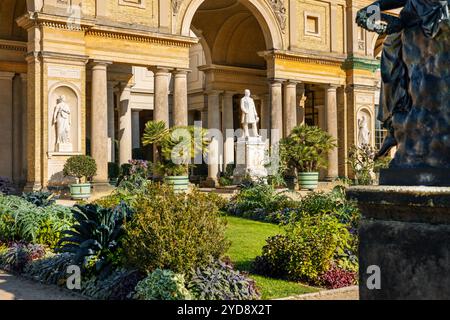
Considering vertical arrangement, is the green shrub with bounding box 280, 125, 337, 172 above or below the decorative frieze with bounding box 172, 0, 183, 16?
below

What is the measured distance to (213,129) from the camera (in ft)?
96.4

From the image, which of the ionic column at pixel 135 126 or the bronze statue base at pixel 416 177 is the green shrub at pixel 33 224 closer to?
the bronze statue base at pixel 416 177

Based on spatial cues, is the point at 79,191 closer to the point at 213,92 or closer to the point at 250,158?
the point at 250,158

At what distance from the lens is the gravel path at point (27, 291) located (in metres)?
6.59

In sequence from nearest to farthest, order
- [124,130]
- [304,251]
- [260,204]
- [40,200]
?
[304,251] → [40,200] → [260,204] → [124,130]

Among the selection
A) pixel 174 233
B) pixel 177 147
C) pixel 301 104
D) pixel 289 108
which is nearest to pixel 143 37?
pixel 177 147

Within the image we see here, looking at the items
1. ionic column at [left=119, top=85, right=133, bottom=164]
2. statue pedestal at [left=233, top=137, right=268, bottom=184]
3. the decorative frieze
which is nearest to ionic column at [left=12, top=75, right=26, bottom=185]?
ionic column at [left=119, top=85, right=133, bottom=164]

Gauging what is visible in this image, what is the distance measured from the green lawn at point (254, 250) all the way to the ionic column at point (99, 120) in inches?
299

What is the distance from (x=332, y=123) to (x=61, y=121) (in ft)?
45.3

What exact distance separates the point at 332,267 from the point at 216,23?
2492 centimetres

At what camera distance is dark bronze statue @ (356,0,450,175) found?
2.95 metres

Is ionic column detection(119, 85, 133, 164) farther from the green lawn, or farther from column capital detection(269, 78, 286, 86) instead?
the green lawn

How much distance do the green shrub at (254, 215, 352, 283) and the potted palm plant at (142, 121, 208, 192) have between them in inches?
443

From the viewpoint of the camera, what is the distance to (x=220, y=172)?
30.6 metres
